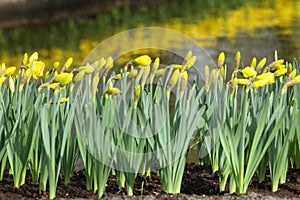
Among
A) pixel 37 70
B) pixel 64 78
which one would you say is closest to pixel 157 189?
pixel 64 78

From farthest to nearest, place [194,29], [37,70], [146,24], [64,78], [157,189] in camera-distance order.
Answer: [146,24] → [194,29] → [37,70] → [157,189] → [64,78]

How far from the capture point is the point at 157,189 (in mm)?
3566

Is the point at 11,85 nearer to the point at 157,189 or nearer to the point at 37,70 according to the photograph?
the point at 37,70

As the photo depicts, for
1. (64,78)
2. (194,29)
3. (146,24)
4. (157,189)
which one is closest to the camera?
(64,78)

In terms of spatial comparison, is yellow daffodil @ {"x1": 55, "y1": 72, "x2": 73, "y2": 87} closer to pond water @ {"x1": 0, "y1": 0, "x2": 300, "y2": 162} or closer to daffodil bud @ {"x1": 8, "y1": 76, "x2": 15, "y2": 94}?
daffodil bud @ {"x1": 8, "y1": 76, "x2": 15, "y2": 94}

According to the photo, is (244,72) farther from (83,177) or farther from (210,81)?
(83,177)

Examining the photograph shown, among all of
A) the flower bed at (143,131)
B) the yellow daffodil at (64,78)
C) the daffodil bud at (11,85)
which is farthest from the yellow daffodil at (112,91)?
the daffodil bud at (11,85)

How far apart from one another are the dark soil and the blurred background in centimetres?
568

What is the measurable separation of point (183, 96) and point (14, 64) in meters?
6.14

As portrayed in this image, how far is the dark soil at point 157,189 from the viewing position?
11.4ft

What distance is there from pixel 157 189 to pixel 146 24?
8.56 m

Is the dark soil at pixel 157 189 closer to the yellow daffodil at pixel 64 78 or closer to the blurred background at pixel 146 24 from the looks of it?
the yellow daffodil at pixel 64 78

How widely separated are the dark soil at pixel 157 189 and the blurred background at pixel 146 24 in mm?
5685

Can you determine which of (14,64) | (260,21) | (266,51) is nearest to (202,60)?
(266,51)
